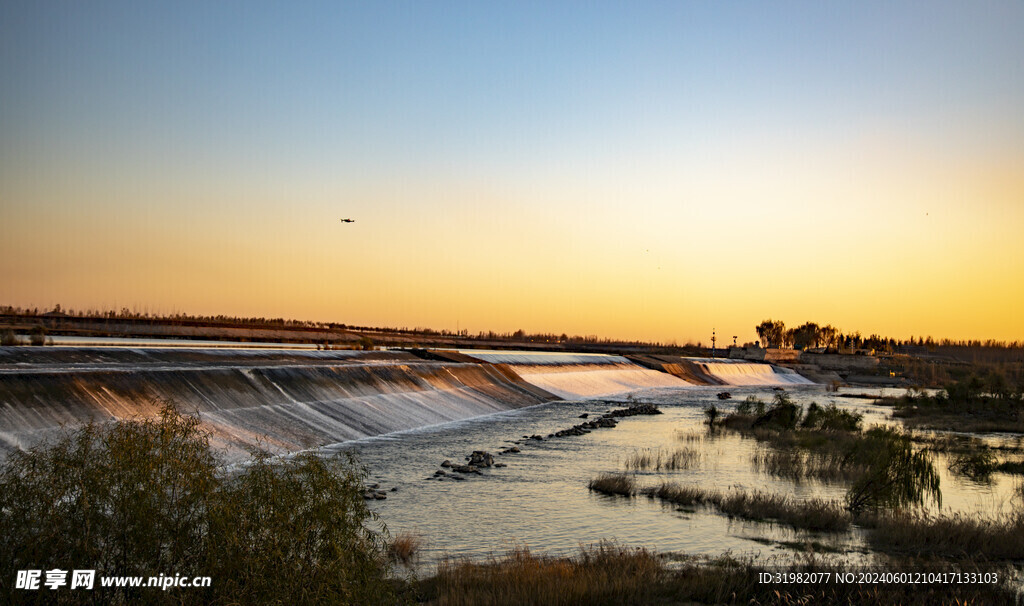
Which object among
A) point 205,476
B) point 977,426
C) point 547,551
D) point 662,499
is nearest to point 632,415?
point 977,426

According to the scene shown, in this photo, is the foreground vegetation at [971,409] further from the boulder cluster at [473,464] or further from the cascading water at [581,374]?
the boulder cluster at [473,464]

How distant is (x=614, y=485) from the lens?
21.1 meters

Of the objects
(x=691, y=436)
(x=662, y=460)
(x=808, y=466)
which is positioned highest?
(x=808, y=466)

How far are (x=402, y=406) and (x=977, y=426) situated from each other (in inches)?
1209

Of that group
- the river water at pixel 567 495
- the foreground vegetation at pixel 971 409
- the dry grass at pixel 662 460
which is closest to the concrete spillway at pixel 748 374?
the foreground vegetation at pixel 971 409

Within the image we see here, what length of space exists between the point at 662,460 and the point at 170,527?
22122mm

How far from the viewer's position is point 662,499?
20203 millimetres

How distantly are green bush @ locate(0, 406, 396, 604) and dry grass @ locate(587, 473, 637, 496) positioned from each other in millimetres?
13822

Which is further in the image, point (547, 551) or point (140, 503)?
point (547, 551)

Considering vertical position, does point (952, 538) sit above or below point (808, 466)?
above

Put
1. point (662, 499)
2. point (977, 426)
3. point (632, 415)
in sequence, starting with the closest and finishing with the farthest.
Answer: point (662, 499) < point (977, 426) < point (632, 415)

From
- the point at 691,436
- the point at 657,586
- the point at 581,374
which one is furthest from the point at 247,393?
the point at 581,374

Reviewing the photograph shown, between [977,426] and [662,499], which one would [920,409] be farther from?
[662,499]

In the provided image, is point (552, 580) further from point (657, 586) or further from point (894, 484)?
point (894, 484)
